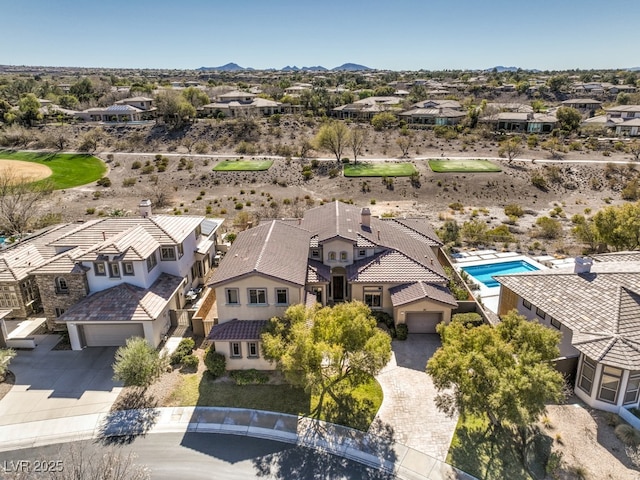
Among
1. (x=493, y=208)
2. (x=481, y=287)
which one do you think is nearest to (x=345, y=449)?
(x=481, y=287)

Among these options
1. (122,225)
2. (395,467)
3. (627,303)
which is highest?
(122,225)

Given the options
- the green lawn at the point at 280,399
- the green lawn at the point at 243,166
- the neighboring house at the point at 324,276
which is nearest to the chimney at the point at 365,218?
the neighboring house at the point at 324,276

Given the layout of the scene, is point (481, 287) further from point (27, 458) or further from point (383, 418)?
point (27, 458)

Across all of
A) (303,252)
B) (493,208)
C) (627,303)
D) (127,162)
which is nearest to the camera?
(627,303)

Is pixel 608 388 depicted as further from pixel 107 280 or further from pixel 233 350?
pixel 107 280

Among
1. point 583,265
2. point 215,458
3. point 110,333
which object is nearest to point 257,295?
point 215,458

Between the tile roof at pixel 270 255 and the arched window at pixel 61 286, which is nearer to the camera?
the tile roof at pixel 270 255

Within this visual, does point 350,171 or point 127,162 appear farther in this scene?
point 127,162

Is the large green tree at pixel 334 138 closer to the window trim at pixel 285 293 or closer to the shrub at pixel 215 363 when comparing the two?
the window trim at pixel 285 293
